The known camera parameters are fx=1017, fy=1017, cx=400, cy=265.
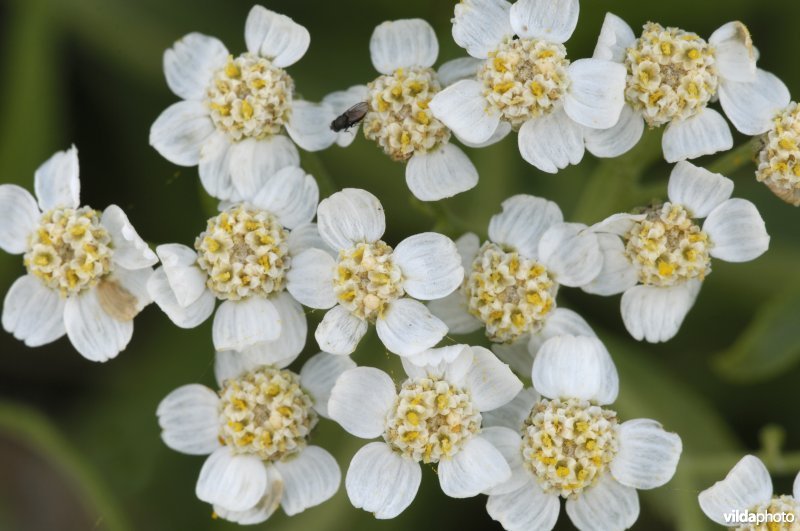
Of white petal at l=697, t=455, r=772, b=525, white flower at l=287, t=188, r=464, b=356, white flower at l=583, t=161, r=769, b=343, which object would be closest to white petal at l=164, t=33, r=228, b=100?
white flower at l=287, t=188, r=464, b=356

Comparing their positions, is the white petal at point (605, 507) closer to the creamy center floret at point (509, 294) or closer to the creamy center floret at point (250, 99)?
the creamy center floret at point (509, 294)

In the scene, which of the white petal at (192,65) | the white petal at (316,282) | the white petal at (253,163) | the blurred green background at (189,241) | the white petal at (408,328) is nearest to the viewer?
the white petal at (408,328)

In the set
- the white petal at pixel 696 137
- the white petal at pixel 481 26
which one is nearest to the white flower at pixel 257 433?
the white petal at pixel 481 26

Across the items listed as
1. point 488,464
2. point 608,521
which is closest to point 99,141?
point 488,464

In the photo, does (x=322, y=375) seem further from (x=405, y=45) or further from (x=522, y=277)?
(x=405, y=45)

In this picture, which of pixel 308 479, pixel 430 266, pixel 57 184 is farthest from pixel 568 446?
pixel 57 184
